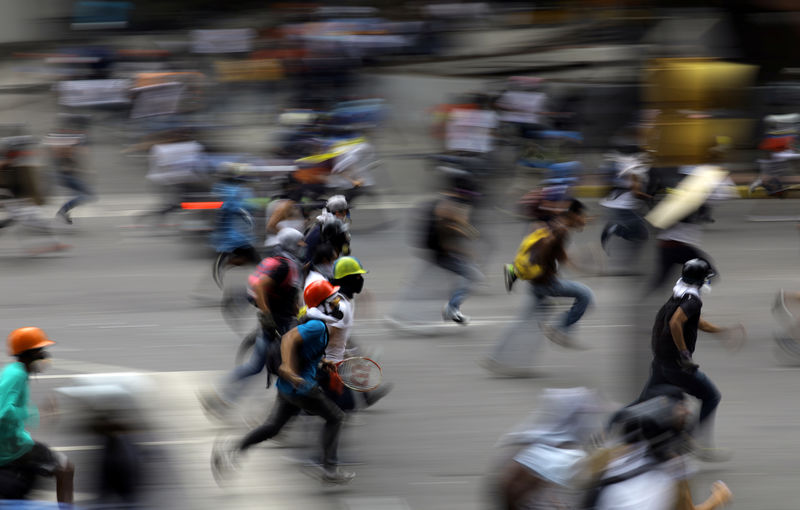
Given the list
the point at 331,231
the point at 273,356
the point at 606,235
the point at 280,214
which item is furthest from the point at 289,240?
the point at 606,235

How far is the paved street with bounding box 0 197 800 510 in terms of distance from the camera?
25.2 feet

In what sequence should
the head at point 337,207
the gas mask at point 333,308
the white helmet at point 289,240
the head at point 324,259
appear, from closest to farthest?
the gas mask at point 333,308
the head at point 324,259
the white helmet at point 289,240
the head at point 337,207

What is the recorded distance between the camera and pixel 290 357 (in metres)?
7.17

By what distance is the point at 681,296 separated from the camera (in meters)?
7.82

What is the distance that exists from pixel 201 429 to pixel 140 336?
10.6 ft

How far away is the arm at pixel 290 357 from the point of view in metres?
7.12

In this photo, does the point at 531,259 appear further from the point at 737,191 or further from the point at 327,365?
the point at 737,191

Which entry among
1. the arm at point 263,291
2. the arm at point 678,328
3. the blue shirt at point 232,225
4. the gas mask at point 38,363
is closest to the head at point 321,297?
the arm at point 263,291

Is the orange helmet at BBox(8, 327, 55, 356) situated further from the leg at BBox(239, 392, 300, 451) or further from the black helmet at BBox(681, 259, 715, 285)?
the black helmet at BBox(681, 259, 715, 285)

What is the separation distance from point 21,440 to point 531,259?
4918 millimetres

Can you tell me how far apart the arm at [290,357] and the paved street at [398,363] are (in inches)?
35.5

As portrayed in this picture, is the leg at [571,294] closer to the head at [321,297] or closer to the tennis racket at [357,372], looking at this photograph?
the tennis racket at [357,372]

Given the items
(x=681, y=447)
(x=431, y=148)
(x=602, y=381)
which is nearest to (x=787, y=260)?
(x=602, y=381)

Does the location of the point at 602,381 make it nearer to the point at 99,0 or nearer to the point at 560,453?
the point at 560,453
